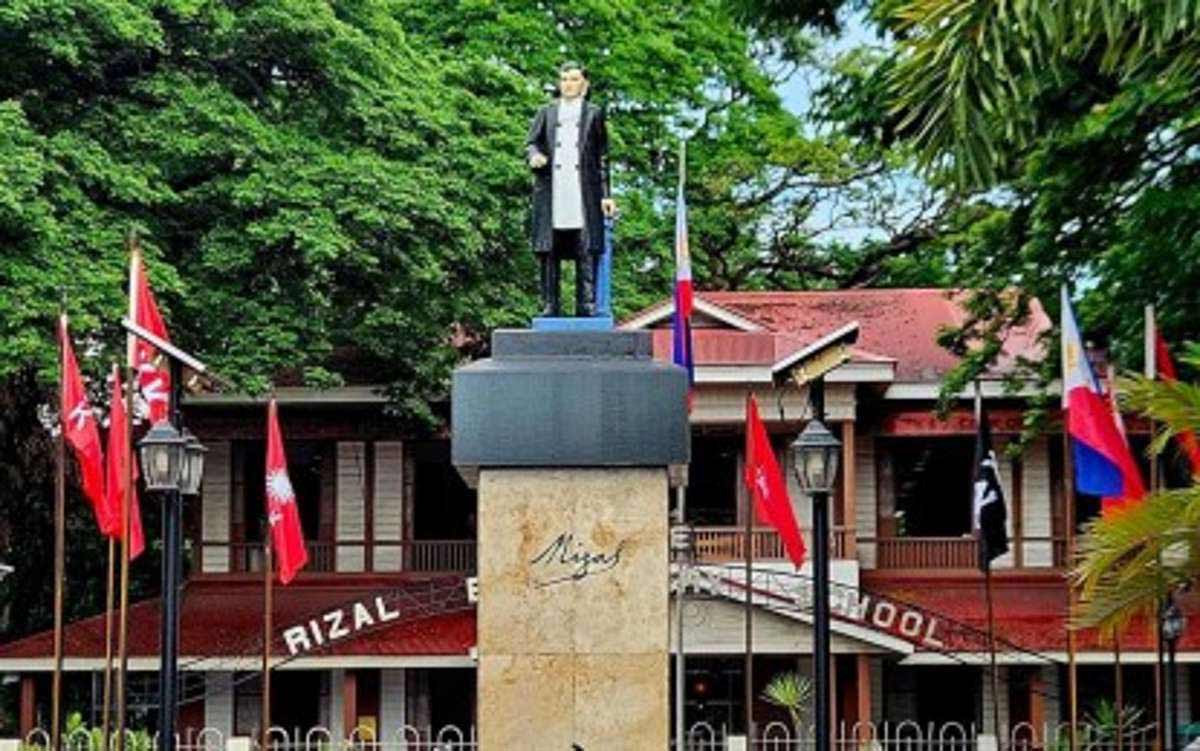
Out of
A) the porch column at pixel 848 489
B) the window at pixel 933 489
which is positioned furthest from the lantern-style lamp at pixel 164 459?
the window at pixel 933 489

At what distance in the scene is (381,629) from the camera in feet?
99.8

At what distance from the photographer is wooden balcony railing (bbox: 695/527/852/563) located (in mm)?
31562

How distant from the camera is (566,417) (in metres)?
13.4

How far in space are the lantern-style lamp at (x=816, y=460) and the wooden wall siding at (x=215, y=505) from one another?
18.5 metres

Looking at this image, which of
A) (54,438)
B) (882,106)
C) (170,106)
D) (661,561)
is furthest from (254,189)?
(661,561)

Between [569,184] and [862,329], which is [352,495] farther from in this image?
[569,184]

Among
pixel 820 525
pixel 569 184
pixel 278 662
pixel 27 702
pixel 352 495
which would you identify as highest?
pixel 569 184

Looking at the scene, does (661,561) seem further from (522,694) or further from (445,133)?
(445,133)

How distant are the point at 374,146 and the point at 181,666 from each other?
6.99 m

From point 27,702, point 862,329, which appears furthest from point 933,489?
point 27,702

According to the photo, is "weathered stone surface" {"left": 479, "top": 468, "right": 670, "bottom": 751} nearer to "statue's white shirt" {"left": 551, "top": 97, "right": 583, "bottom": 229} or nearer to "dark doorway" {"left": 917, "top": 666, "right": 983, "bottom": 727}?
"statue's white shirt" {"left": 551, "top": 97, "right": 583, "bottom": 229}

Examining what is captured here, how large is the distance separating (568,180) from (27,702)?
18.4m

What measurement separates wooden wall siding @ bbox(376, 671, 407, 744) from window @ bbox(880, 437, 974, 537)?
7.46 metres

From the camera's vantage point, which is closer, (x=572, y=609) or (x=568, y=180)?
(x=572, y=609)
